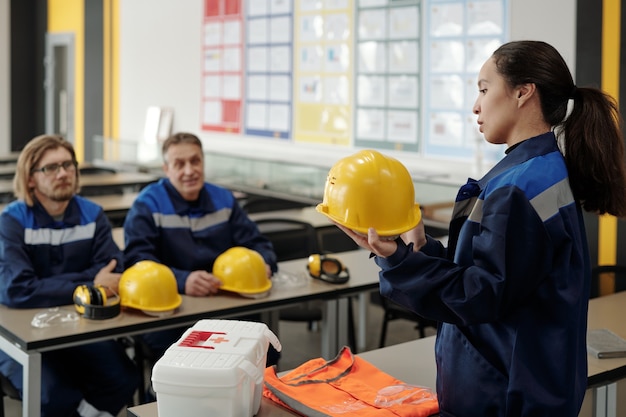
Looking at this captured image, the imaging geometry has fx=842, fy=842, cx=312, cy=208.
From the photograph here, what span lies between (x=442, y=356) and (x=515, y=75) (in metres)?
0.63

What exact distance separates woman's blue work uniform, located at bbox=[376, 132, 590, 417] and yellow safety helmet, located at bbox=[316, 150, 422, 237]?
9cm

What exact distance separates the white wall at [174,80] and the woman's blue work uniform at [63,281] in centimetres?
314

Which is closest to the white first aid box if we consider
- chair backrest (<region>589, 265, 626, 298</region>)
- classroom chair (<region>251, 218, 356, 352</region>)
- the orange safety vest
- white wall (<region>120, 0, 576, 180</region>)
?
the orange safety vest

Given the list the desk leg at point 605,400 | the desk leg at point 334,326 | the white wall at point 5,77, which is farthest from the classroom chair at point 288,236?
the white wall at point 5,77

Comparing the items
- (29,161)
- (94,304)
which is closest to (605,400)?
(94,304)

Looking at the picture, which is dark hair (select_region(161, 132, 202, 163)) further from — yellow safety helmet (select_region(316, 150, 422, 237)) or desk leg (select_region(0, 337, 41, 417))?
yellow safety helmet (select_region(316, 150, 422, 237))

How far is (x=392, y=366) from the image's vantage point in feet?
8.07

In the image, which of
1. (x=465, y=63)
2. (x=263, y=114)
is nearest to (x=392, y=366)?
(x=465, y=63)

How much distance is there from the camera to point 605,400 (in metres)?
2.59

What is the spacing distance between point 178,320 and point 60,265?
64 cm

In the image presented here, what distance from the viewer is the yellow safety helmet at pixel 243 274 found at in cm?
338

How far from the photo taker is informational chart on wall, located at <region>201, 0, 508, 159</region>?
586 cm

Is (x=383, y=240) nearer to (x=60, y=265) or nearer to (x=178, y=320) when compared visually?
(x=178, y=320)

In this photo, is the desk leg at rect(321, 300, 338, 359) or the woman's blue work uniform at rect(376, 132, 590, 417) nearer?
the woman's blue work uniform at rect(376, 132, 590, 417)
